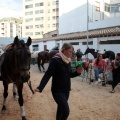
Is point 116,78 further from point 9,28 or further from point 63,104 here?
point 9,28

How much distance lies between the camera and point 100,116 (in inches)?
237

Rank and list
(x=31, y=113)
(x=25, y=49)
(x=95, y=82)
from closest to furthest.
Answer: (x=25, y=49) < (x=31, y=113) < (x=95, y=82)

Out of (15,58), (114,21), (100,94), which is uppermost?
(114,21)

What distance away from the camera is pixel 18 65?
201 inches

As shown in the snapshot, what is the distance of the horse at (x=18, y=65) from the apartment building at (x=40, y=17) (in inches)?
2659

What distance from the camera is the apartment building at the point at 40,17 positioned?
73.6 metres

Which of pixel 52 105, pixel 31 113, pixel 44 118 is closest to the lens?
pixel 44 118

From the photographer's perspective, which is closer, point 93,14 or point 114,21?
point 114,21

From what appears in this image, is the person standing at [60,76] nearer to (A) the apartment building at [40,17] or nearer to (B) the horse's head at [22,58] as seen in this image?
(B) the horse's head at [22,58]

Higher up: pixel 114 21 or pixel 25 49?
pixel 114 21

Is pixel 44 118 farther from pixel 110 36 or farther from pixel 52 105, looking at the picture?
pixel 110 36

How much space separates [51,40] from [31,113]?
3047cm

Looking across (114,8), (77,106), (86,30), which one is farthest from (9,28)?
(77,106)

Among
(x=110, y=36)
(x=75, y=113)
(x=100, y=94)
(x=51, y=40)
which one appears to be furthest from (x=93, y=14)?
(x=75, y=113)
